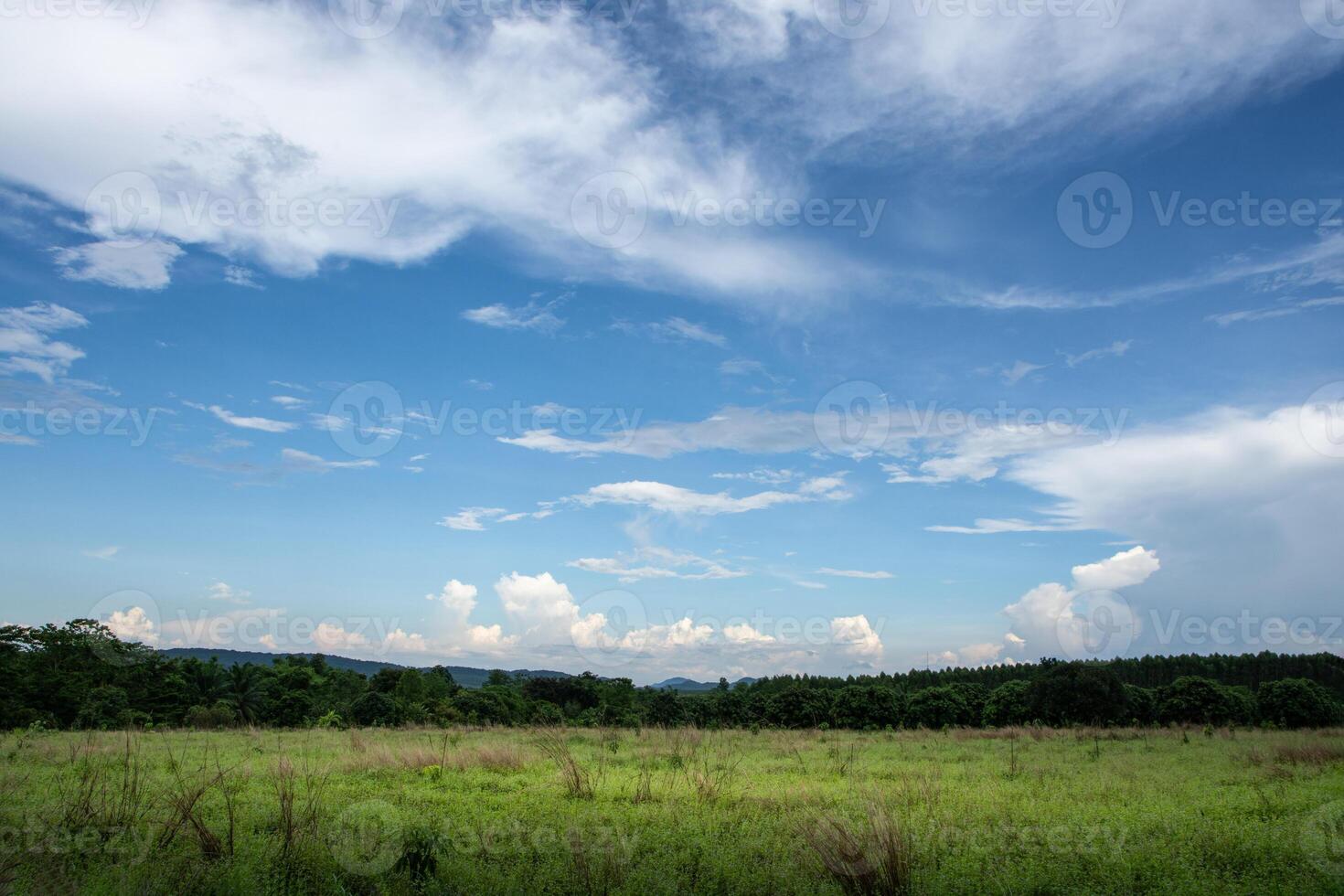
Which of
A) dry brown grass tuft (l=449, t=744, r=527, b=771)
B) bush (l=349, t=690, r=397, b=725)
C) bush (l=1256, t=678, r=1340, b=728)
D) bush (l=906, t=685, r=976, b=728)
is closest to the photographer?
dry brown grass tuft (l=449, t=744, r=527, b=771)

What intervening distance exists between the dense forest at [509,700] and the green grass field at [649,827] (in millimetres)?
14356

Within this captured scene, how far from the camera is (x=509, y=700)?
46.3 m

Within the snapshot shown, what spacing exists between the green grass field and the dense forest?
1436 cm

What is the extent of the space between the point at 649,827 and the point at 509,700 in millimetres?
40043

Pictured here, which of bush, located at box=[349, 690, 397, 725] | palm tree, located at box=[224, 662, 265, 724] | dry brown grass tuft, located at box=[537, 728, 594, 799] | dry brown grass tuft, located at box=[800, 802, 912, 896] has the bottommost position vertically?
palm tree, located at box=[224, 662, 265, 724]

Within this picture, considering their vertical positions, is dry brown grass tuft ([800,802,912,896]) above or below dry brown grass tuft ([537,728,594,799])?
above

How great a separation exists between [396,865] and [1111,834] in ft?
25.2

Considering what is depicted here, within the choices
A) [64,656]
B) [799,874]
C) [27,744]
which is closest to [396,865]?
[799,874]

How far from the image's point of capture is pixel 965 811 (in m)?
9.94

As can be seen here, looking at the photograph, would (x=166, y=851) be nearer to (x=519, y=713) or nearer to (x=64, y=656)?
(x=519, y=713)

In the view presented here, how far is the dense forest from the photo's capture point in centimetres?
3231

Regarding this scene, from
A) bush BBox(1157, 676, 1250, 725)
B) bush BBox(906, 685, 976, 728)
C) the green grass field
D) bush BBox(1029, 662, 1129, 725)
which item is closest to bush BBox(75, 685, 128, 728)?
the green grass field

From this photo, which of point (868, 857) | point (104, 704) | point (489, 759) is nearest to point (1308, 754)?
point (868, 857)

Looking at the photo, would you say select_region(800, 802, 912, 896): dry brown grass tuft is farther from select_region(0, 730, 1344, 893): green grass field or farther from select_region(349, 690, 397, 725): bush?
select_region(349, 690, 397, 725): bush
